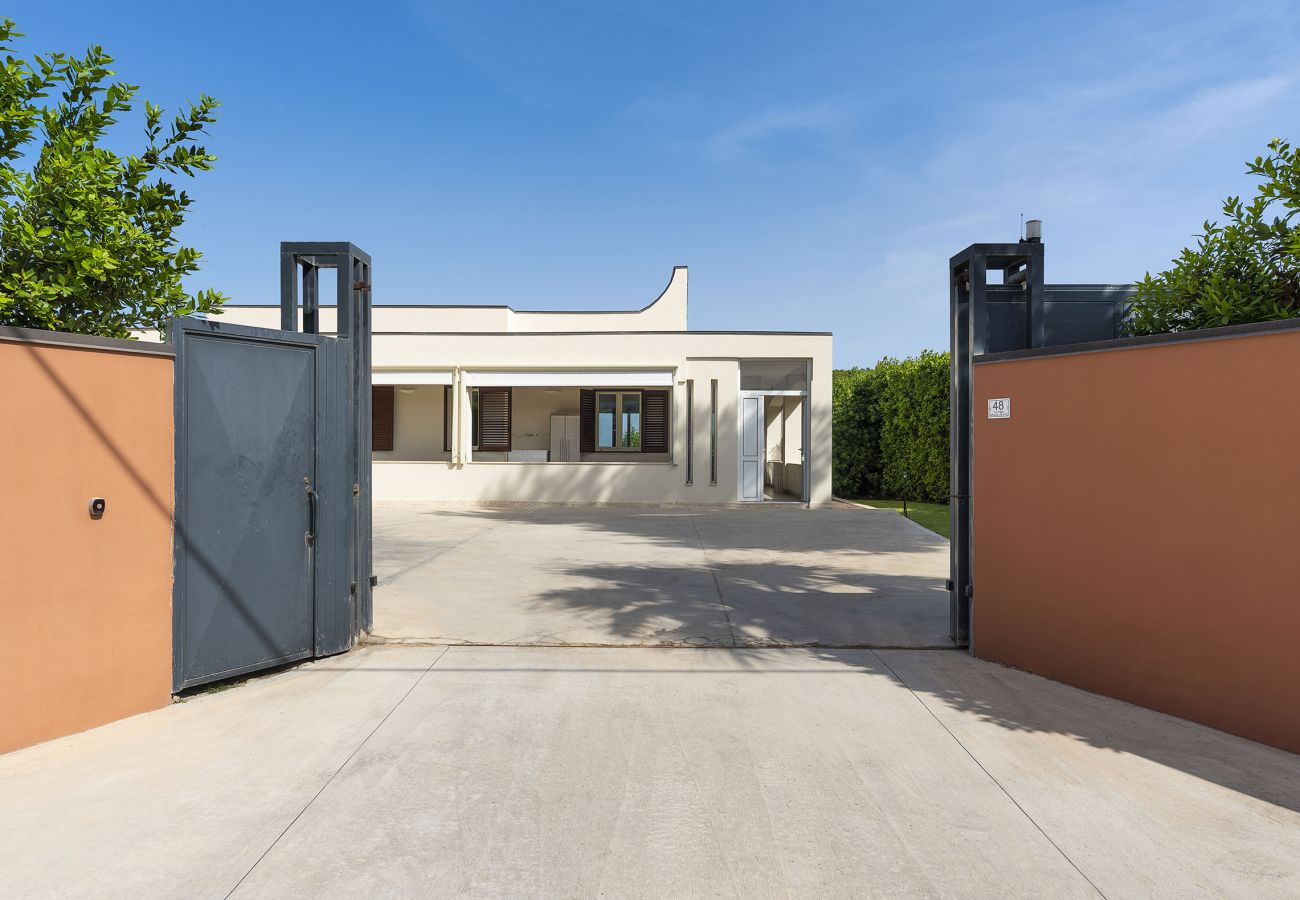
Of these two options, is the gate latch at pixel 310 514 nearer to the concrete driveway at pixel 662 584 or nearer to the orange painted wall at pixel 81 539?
the orange painted wall at pixel 81 539

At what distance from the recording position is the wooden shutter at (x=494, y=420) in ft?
61.1

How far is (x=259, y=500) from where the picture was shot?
14.0 ft

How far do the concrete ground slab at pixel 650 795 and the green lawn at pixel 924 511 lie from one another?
8112 millimetres

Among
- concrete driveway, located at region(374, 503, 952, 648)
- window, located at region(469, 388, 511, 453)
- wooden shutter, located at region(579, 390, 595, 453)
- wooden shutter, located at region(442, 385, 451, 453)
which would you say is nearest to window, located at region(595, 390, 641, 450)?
wooden shutter, located at region(579, 390, 595, 453)

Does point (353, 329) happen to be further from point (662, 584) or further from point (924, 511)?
point (924, 511)

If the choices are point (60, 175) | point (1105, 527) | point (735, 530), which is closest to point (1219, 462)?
point (1105, 527)

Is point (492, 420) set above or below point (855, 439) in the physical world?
above

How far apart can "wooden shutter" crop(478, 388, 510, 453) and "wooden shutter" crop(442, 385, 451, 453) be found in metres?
0.87

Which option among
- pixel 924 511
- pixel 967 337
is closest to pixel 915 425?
pixel 924 511

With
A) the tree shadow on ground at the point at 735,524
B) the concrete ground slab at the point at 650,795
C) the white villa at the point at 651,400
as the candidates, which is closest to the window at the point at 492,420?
the white villa at the point at 651,400

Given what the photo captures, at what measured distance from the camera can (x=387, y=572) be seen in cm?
768

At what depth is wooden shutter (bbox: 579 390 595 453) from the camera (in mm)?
18078

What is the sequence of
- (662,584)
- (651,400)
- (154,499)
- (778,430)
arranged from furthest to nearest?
(778,430)
(651,400)
(662,584)
(154,499)

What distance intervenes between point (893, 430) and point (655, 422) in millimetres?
A: 6141
